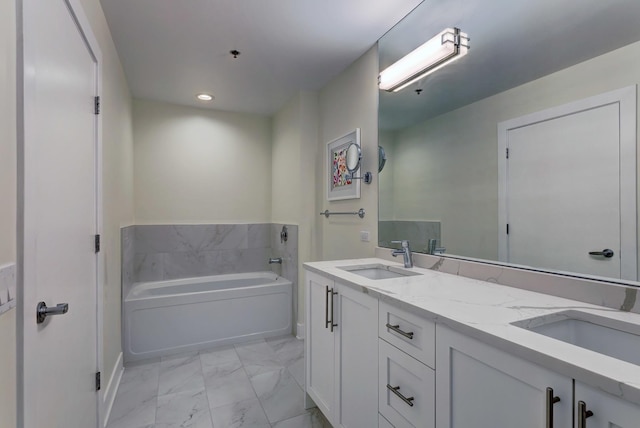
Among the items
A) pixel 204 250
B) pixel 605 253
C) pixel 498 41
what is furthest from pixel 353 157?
pixel 204 250

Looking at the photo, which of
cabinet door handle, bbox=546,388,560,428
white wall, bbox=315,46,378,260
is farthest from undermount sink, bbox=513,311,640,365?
white wall, bbox=315,46,378,260

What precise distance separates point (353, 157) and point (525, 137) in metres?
1.20

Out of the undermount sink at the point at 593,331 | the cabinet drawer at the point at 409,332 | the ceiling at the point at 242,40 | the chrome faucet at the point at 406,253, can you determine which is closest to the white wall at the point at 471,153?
the chrome faucet at the point at 406,253

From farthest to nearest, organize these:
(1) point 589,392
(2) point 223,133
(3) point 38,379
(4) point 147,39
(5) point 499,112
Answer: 1. (2) point 223,133
2. (4) point 147,39
3. (5) point 499,112
4. (3) point 38,379
5. (1) point 589,392

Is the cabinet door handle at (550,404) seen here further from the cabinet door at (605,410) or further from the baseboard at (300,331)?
the baseboard at (300,331)

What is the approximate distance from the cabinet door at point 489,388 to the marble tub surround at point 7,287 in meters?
1.22

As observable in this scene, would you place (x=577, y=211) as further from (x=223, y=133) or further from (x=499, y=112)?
(x=223, y=133)

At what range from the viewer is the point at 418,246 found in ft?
6.57

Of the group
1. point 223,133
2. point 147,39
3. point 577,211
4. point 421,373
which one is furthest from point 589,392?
point 223,133

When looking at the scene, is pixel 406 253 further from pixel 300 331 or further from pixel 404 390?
pixel 300 331

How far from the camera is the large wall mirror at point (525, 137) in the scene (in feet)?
3.78

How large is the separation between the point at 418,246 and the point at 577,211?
0.87 m

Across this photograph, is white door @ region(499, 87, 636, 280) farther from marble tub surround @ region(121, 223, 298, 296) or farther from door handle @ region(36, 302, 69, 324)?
marble tub surround @ region(121, 223, 298, 296)

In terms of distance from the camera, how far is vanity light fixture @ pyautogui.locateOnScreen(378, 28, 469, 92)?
68.3 inches
